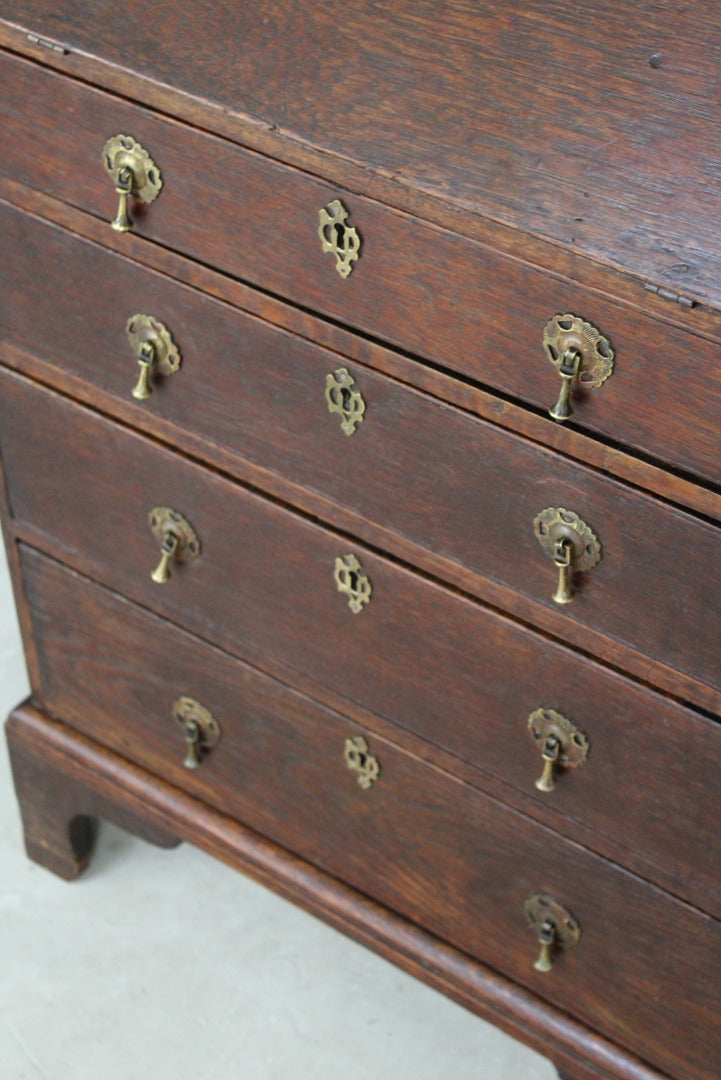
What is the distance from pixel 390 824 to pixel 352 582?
31 centimetres

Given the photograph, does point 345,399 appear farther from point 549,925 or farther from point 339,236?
point 549,925

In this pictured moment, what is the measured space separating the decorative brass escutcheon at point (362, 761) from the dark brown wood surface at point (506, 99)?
0.63 meters

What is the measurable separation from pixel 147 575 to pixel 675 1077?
2.45ft

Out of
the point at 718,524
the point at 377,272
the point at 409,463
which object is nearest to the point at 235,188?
the point at 377,272

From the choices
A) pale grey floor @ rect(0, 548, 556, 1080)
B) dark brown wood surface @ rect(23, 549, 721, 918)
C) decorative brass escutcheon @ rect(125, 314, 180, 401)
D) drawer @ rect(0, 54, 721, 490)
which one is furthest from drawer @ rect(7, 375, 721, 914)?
pale grey floor @ rect(0, 548, 556, 1080)

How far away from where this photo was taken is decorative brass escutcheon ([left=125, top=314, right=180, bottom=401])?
4.64ft

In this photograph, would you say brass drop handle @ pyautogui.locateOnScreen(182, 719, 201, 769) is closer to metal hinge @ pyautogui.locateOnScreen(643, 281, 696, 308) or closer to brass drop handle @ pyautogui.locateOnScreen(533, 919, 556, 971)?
brass drop handle @ pyautogui.locateOnScreen(533, 919, 556, 971)

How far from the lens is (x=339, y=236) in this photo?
122 centimetres

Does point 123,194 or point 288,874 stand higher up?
point 123,194

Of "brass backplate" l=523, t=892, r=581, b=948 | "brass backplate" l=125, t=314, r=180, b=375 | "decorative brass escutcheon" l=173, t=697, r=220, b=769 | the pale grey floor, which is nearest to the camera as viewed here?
"brass backplate" l=125, t=314, r=180, b=375

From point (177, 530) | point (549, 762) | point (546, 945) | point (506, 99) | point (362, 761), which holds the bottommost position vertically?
point (546, 945)

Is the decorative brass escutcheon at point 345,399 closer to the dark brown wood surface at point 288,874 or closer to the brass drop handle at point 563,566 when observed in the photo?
the brass drop handle at point 563,566

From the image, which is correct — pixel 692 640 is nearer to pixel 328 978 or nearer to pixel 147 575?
pixel 147 575

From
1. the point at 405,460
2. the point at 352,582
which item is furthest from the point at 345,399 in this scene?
the point at 352,582
